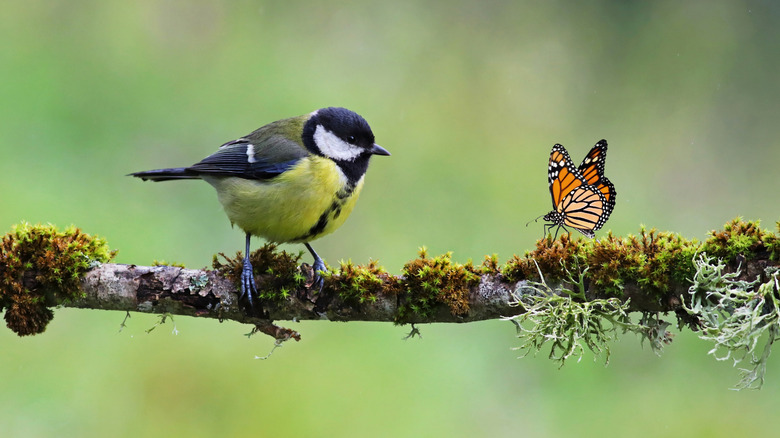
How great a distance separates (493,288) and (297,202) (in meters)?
1.04

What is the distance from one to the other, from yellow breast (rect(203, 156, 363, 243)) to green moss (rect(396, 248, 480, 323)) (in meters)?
0.75

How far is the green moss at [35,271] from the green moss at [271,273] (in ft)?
1.75

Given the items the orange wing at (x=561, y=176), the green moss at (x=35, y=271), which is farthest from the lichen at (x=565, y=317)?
the green moss at (x=35, y=271)

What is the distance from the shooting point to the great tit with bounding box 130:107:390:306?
10.5ft

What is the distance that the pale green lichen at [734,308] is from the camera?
2158 millimetres

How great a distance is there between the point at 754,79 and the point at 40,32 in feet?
18.2

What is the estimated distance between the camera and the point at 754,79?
5684 mm

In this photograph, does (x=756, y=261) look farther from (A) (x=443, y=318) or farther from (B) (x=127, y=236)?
(B) (x=127, y=236)

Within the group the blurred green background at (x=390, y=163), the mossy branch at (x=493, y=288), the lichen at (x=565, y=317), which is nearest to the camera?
the mossy branch at (x=493, y=288)

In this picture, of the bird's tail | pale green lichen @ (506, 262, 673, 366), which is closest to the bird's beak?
the bird's tail

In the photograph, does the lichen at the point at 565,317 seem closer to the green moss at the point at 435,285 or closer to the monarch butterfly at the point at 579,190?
the green moss at the point at 435,285

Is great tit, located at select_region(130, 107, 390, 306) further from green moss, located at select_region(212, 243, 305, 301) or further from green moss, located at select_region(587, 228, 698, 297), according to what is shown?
green moss, located at select_region(587, 228, 698, 297)

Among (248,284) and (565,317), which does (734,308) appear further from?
(248,284)

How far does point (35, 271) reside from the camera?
274cm
